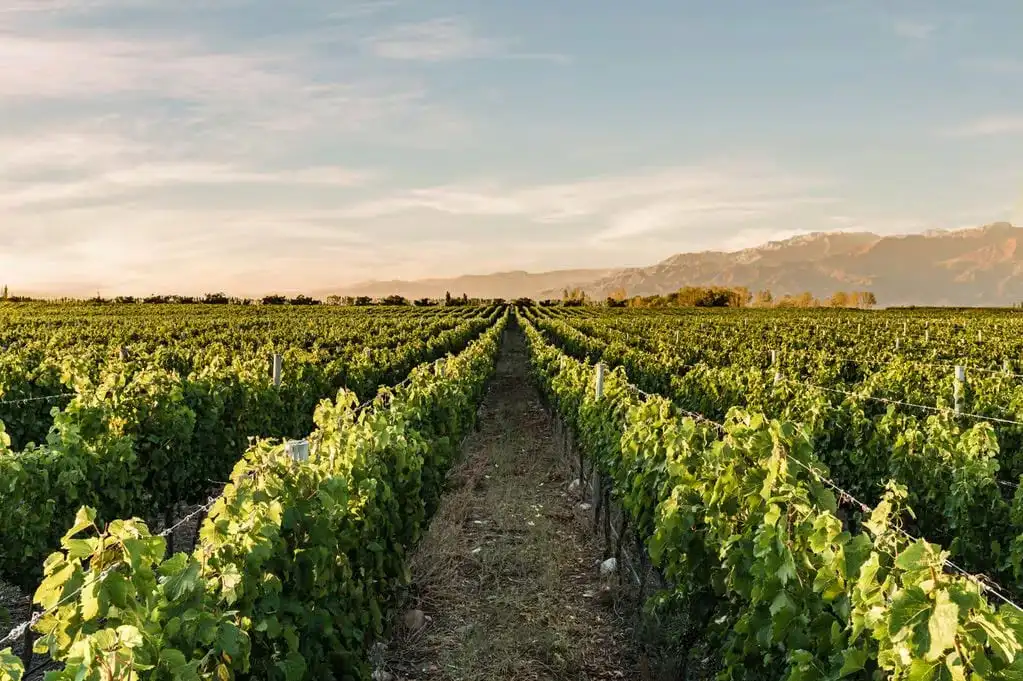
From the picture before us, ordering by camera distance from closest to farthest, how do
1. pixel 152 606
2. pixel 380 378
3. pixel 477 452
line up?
pixel 152 606 → pixel 477 452 → pixel 380 378

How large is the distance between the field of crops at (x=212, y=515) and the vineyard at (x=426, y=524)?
17 mm

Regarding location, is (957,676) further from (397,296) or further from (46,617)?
(397,296)

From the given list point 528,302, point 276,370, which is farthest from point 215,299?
point 276,370

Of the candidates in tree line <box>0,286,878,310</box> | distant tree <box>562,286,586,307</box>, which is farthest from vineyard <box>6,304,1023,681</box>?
distant tree <box>562,286,586,307</box>

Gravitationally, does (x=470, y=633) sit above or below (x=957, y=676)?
below

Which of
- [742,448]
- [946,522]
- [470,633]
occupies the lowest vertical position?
[470,633]

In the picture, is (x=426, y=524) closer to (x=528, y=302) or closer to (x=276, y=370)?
(x=276, y=370)

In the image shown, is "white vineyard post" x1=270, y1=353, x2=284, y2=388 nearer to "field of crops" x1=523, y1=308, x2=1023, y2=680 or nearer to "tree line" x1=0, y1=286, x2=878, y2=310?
"field of crops" x1=523, y1=308, x2=1023, y2=680

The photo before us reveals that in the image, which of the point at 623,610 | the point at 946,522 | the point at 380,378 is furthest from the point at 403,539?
the point at 380,378

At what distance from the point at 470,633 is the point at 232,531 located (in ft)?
10.4

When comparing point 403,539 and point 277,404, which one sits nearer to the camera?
point 403,539

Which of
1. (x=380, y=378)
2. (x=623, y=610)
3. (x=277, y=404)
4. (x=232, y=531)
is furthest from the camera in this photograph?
(x=380, y=378)

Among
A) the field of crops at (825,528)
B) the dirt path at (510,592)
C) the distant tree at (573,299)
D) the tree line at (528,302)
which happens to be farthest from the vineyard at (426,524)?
the distant tree at (573,299)

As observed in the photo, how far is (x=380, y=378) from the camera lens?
15438mm
